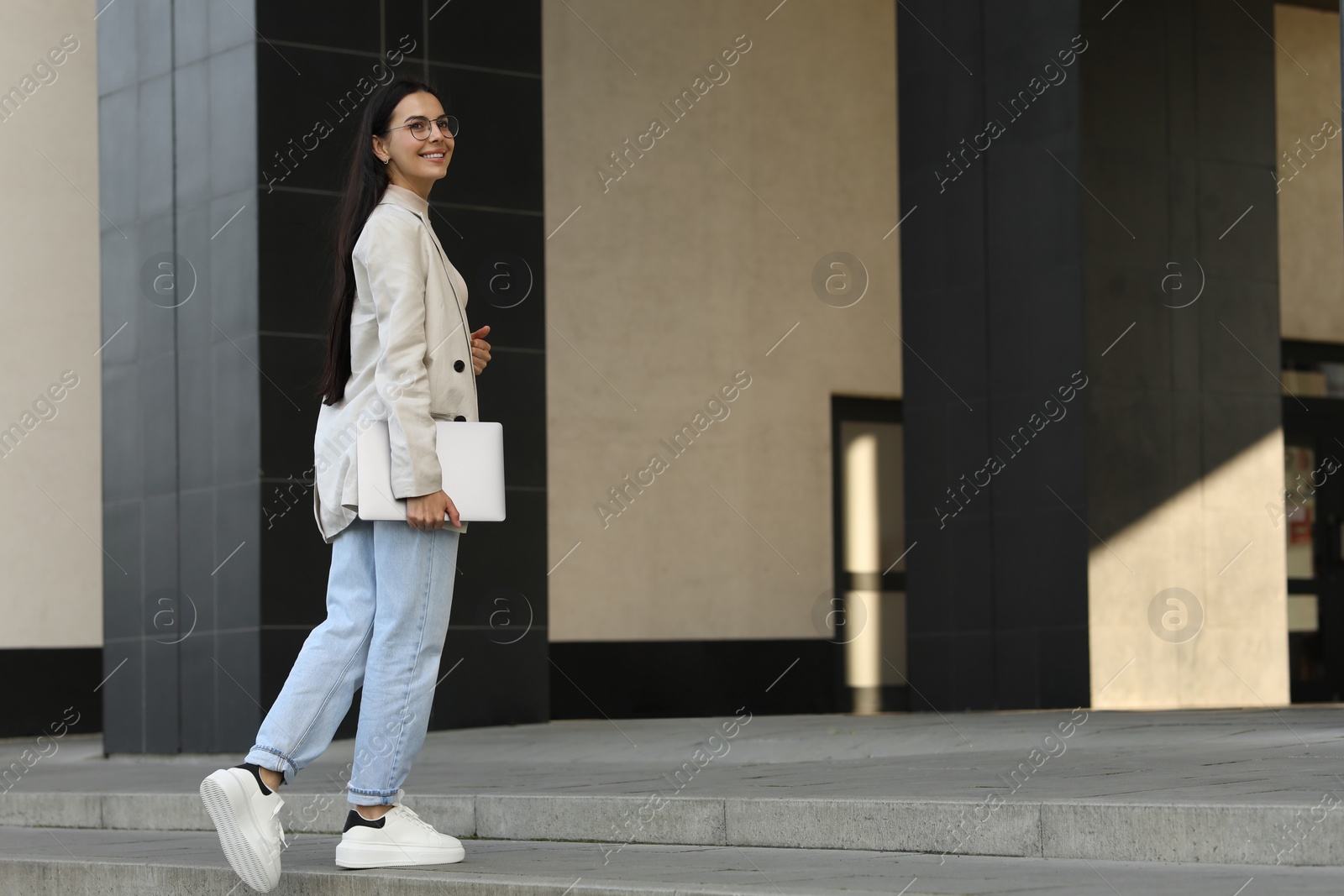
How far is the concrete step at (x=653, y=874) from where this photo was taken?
3.59 meters

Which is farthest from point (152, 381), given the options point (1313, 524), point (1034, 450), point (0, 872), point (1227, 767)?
point (1313, 524)

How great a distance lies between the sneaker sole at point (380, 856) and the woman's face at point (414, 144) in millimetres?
1667

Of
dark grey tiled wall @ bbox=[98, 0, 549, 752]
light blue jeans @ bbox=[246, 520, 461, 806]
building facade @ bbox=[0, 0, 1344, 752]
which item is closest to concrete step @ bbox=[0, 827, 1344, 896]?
light blue jeans @ bbox=[246, 520, 461, 806]

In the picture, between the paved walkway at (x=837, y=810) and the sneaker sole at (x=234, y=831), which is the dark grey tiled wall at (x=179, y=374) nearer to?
the paved walkway at (x=837, y=810)

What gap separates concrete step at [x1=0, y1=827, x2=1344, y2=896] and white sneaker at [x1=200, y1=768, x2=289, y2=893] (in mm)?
218

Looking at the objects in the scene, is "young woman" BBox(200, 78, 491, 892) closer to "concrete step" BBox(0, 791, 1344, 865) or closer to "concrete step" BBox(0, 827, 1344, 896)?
"concrete step" BBox(0, 827, 1344, 896)

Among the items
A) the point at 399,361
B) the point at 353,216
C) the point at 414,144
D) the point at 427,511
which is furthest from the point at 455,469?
the point at 414,144

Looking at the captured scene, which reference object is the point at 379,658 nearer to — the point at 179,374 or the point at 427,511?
the point at 427,511

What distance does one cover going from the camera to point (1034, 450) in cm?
995

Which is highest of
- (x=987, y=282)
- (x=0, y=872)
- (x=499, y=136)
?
(x=499, y=136)

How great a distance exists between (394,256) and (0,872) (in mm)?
2524

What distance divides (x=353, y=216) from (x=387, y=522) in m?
0.82

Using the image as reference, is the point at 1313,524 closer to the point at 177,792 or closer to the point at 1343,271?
the point at 1343,271

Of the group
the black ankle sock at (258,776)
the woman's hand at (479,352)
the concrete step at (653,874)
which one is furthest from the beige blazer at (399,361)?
the concrete step at (653,874)
